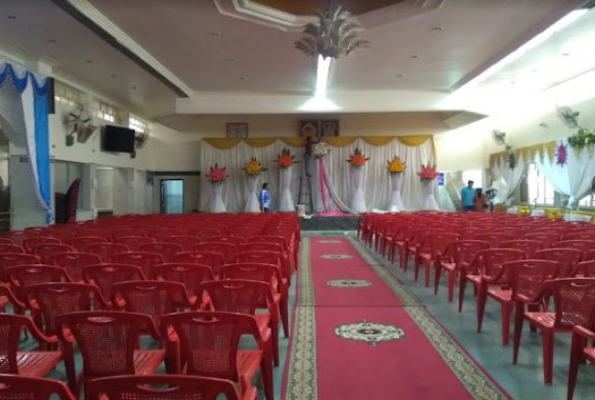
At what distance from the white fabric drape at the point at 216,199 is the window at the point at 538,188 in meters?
11.1

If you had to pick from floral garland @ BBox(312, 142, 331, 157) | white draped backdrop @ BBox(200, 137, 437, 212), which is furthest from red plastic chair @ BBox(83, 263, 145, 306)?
white draped backdrop @ BBox(200, 137, 437, 212)

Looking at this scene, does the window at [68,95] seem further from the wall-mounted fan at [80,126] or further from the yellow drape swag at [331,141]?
the yellow drape swag at [331,141]

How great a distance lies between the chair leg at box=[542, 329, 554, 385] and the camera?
3.11 m

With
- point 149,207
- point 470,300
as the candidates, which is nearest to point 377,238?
point 470,300

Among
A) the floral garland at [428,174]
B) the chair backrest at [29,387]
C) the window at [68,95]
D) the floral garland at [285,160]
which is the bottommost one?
the chair backrest at [29,387]

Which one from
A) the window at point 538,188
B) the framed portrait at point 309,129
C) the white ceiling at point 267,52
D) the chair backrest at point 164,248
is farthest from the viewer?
the framed portrait at point 309,129

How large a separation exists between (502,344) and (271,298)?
2.10m

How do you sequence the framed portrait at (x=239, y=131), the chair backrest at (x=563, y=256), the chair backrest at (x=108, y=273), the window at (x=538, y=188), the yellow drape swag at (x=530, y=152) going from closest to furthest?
the chair backrest at (x=108, y=273)
the chair backrest at (x=563, y=256)
the yellow drape swag at (x=530, y=152)
the window at (x=538, y=188)
the framed portrait at (x=239, y=131)

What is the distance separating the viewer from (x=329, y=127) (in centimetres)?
1989

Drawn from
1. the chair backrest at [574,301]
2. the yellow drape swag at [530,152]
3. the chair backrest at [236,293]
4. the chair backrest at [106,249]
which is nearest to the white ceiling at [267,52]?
the yellow drape swag at [530,152]

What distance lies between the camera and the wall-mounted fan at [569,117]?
40.4 feet

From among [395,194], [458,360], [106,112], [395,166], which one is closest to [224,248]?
[458,360]

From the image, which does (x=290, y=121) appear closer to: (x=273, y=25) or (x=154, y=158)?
(x=154, y=158)

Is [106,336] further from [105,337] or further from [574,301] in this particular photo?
[574,301]
